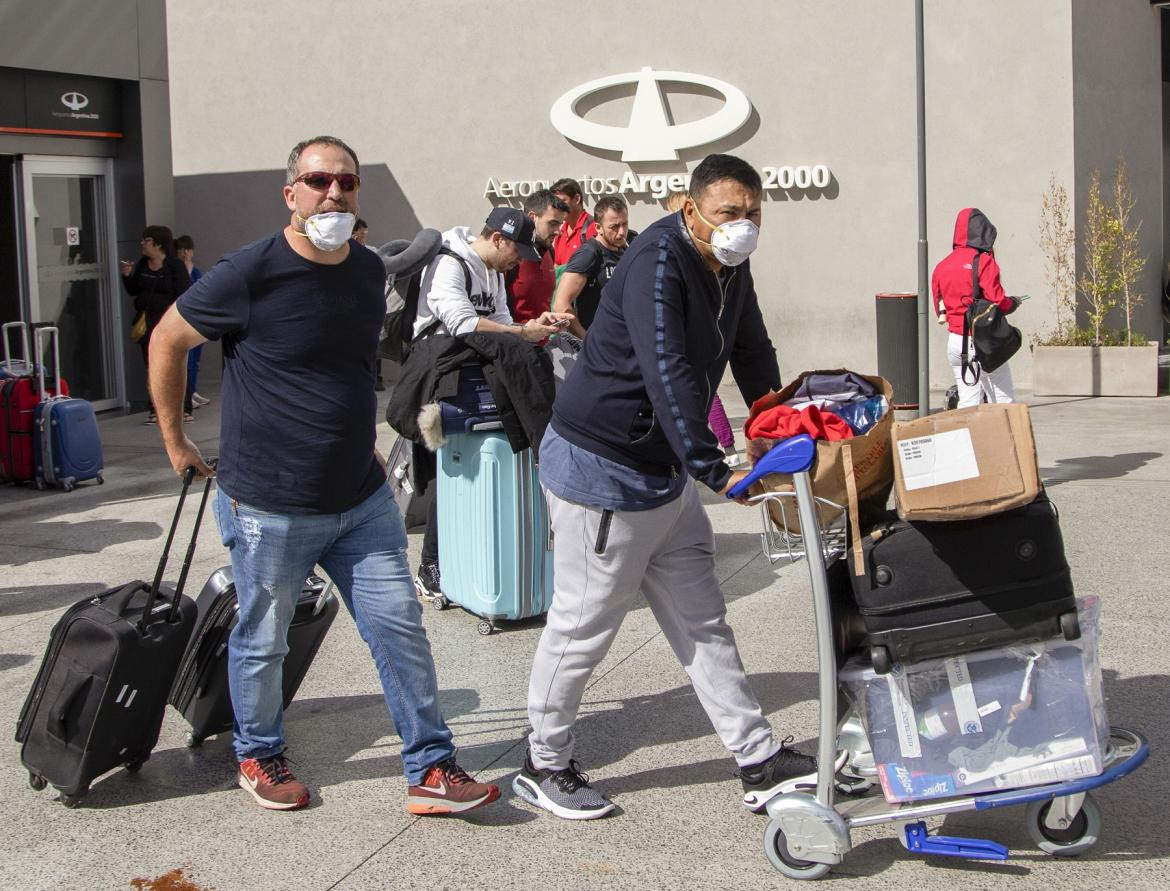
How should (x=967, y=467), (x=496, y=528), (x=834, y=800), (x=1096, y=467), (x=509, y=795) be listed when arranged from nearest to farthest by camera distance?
(x=967, y=467) < (x=834, y=800) < (x=509, y=795) < (x=496, y=528) < (x=1096, y=467)

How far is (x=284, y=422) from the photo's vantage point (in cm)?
404

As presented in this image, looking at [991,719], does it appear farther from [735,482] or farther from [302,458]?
[302,458]

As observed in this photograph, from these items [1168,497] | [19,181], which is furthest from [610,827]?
[19,181]

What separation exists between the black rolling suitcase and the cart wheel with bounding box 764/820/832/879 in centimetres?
182

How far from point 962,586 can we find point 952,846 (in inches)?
26.6

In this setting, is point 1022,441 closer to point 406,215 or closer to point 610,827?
point 610,827

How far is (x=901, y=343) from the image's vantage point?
12234 mm

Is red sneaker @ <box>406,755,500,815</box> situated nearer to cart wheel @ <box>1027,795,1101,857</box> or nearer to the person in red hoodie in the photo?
cart wheel @ <box>1027,795,1101,857</box>

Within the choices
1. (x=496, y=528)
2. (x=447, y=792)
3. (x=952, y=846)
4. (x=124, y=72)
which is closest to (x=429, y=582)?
(x=496, y=528)

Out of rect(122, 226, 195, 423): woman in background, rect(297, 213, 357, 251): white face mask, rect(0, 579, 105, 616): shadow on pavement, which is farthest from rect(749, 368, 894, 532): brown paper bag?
rect(122, 226, 195, 423): woman in background

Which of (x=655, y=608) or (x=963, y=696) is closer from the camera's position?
(x=963, y=696)

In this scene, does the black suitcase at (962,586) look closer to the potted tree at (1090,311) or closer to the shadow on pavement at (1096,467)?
the shadow on pavement at (1096,467)

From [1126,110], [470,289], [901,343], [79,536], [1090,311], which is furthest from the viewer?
[1126,110]

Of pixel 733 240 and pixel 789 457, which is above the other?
pixel 733 240
